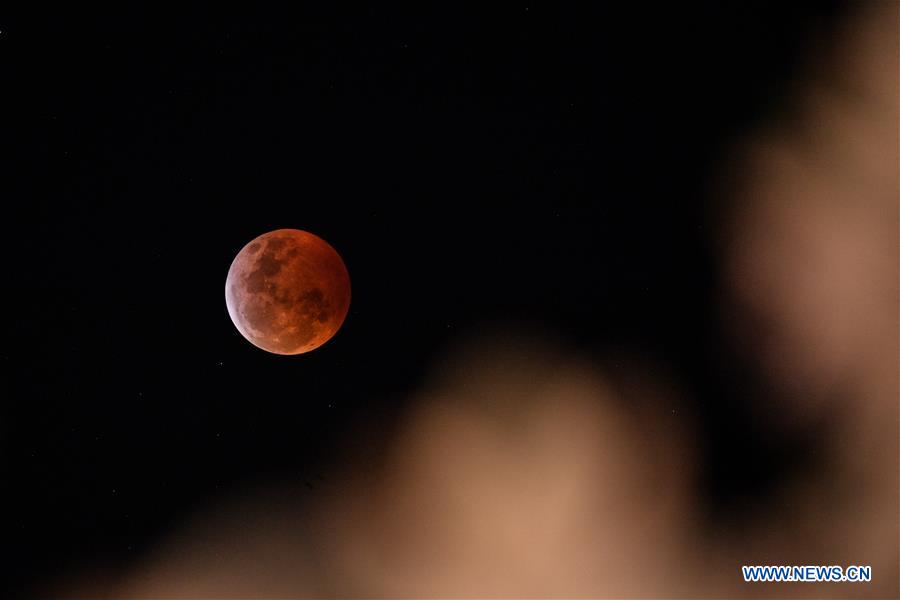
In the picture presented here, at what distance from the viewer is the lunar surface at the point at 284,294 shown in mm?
3502

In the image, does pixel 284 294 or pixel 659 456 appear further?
pixel 659 456

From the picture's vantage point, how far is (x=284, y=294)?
3.50 metres

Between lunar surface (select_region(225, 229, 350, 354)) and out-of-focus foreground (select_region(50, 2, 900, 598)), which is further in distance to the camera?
out-of-focus foreground (select_region(50, 2, 900, 598))

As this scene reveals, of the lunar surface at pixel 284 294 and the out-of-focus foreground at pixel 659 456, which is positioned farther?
the out-of-focus foreground at pixel 659 456

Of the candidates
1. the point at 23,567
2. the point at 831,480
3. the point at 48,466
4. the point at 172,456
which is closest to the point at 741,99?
the point at 831,480

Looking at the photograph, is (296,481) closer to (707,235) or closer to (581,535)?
(581,535)

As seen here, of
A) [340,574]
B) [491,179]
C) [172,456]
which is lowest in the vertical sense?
[340,574]

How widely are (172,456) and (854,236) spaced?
4.20 meters

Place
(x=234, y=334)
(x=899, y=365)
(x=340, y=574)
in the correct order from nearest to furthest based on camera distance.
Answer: (x=899, y=365), (x=340, y=574), (x=234, y=334)

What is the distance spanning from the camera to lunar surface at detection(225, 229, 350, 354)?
350cm

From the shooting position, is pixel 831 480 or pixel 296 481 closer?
pixel 831 480

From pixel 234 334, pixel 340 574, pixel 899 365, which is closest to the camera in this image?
pixel 899 365

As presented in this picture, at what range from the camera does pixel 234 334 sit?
4.65 meters

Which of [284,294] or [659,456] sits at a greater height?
[284,294]
